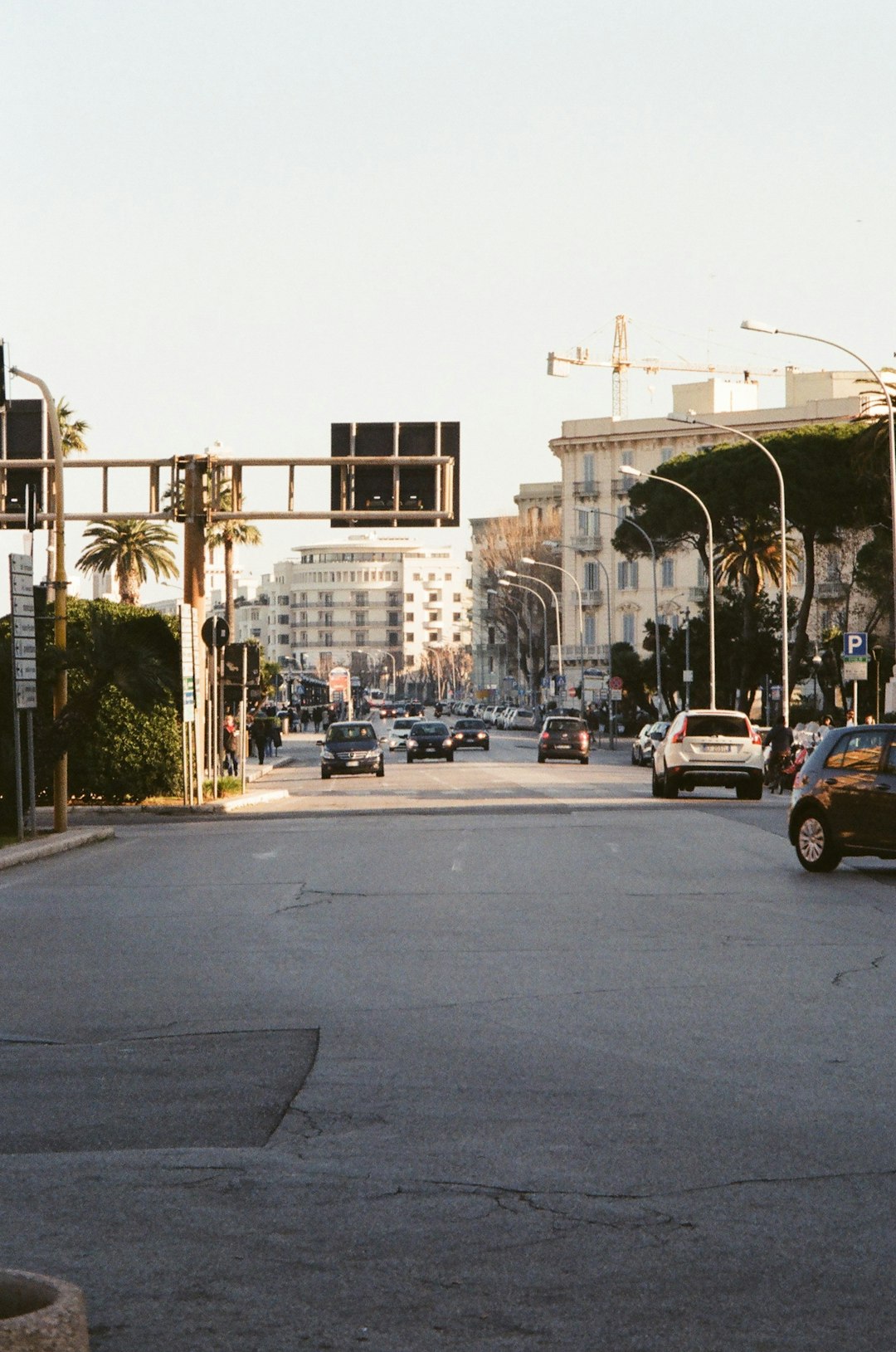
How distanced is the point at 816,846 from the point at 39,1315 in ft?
56.3

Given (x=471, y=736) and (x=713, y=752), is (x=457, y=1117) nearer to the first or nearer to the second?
(x=713, y=752)

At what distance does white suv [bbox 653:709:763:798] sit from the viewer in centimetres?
3797

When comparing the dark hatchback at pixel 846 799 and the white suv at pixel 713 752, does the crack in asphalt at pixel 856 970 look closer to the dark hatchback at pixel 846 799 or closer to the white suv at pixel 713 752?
the dark hatchback at pixel 846 799

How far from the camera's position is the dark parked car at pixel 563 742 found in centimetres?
6819

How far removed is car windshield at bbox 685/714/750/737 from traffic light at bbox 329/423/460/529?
18.8 ft

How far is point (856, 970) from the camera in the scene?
12.9 meters

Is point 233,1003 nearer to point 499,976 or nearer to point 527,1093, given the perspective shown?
point 499,976

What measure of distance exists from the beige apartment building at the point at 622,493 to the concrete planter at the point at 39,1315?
127020 millimetres

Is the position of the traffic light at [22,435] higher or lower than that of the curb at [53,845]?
higher

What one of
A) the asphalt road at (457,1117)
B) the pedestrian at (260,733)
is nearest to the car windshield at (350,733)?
the pedestrian at (260,733)

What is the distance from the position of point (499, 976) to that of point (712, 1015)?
6.65 feet

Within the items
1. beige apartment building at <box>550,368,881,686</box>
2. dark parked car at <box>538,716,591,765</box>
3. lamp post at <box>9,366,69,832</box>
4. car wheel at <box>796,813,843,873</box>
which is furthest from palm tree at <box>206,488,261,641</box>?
car wheel at <box>796,813,843,873</box>

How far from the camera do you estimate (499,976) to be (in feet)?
41.2

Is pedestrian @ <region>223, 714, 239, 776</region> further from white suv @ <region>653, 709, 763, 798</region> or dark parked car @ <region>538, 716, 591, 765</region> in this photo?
dark parked car @ <region>538, 716, 591, 765</region>
